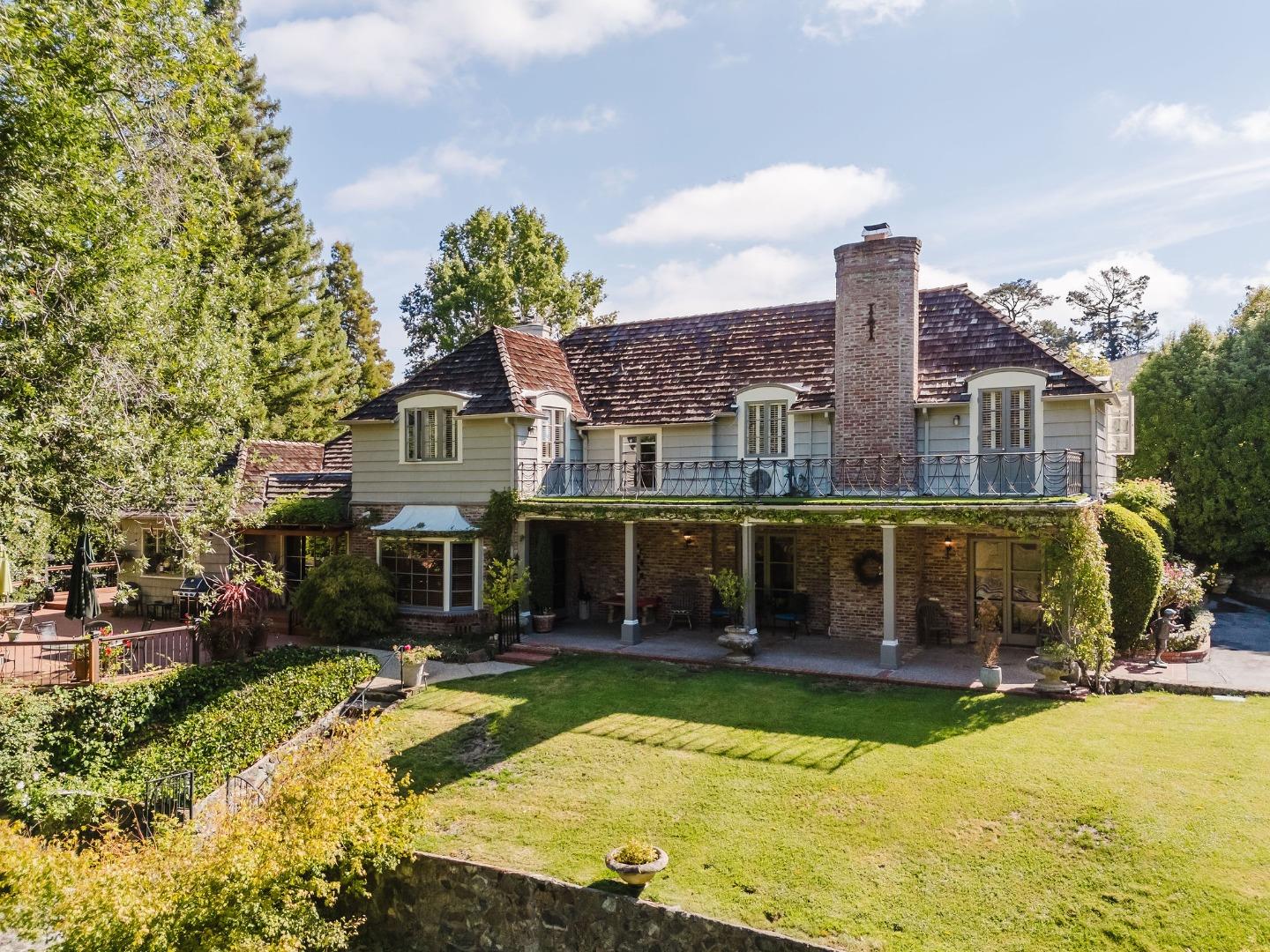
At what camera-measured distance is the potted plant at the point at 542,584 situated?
1847 cm

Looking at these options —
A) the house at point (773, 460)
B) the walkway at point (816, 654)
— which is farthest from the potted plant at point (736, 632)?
the house at point (773, 460)

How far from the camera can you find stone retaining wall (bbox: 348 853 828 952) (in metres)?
7.42

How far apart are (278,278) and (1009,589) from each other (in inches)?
1270

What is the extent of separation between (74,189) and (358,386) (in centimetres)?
3543

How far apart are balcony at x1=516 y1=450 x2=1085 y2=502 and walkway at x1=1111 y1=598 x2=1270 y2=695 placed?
354cm

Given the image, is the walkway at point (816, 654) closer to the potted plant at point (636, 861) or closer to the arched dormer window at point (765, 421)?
the arched dormer window at point (765, 421)

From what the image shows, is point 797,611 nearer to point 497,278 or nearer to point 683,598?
point 683,598

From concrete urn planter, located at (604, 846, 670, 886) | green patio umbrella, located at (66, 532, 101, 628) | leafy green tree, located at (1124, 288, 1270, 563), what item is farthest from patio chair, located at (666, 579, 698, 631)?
leafy green tree, located at (1124, 288, 1270, 563)

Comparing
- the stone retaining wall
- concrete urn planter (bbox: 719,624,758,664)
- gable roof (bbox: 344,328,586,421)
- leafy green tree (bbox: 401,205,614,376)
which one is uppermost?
leafy green tree (bbox: 401,205,614,376)

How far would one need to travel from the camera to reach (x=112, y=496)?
13547mm

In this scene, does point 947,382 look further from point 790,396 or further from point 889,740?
point 889,740

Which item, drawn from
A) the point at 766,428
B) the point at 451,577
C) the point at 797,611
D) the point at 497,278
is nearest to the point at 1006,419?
the point at 766,428

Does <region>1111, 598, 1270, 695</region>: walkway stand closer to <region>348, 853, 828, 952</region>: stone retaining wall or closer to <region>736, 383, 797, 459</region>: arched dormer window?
<region>736, 383, 797, 459</region>: arched dormer window

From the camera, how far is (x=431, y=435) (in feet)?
64.1
